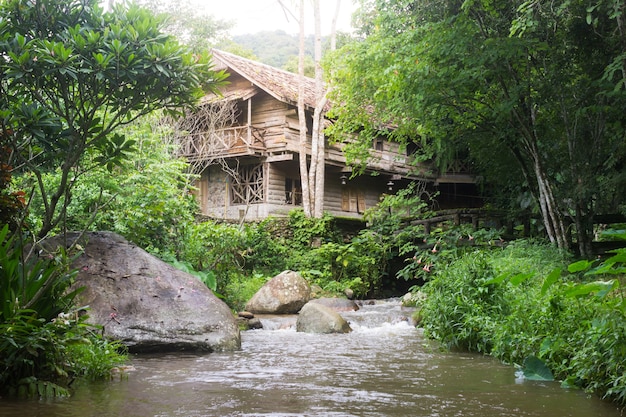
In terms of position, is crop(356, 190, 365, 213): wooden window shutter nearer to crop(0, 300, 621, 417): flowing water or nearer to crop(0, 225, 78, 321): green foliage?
crop(0, 300, 621, 417): flowing water

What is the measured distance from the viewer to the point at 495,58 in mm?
9586

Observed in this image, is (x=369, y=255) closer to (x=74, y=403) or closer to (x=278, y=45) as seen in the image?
(x=74, y=403)

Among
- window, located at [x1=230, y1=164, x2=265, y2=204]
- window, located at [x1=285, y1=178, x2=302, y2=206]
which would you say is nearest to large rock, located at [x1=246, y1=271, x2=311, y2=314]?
window, located at [x1=230, y1=164, x2=265, y2=204]

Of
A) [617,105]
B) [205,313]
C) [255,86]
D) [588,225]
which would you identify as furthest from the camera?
[255,86]

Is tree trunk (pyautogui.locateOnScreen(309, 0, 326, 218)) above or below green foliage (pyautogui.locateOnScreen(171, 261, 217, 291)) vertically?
above

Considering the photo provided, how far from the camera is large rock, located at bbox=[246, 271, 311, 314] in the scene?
1342cm

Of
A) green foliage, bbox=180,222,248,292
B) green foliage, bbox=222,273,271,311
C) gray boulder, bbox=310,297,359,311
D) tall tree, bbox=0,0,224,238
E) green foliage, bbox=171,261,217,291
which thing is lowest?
gray boulder, bbox=310,297,359,311

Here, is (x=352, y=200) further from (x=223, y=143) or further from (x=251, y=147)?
(x=223, y=143)

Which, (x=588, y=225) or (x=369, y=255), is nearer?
Answer: (x=588, y=225)

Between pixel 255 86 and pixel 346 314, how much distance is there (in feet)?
40.3

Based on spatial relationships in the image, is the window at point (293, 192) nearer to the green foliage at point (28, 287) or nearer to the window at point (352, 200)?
the window at point (352, 200)

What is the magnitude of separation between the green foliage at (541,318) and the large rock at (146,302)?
3.02 metres

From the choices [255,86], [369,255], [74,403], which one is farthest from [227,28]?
[74,403]

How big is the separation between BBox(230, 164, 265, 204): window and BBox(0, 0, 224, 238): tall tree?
16574 millimetres
